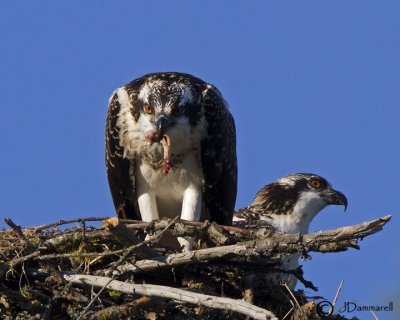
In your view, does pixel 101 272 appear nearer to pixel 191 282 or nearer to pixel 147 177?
pixel 191 282

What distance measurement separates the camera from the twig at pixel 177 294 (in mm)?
7781

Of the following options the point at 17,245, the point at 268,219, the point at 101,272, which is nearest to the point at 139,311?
the point at 101,272

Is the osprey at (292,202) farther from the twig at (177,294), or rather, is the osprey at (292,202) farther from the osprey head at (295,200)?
the twig at (177,294)

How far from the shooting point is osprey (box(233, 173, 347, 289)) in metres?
11.9

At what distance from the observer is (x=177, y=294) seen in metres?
8.10

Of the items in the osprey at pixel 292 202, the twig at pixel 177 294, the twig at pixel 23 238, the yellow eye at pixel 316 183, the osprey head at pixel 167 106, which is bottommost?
the twig at pixel 177 294

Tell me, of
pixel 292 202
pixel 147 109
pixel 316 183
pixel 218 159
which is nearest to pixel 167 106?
pixel 147 109

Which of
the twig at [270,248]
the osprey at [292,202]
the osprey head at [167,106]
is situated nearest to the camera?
the twig at [270,248]

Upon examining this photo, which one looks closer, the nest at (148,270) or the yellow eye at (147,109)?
the nest at (148,270)

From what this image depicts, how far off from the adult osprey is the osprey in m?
1.25

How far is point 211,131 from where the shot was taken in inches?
401

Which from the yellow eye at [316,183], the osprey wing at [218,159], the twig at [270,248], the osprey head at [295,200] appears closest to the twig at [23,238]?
the twig at [270,248]

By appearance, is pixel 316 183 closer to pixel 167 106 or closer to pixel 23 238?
pixel 167 106

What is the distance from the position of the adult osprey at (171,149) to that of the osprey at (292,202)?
125cm
